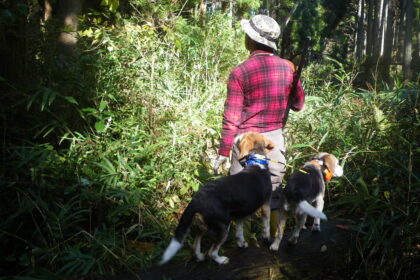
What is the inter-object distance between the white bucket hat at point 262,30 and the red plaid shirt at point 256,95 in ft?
0.39

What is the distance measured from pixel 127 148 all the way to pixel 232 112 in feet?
5.41

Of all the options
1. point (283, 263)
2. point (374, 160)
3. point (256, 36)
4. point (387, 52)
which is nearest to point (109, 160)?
point (256, 36)

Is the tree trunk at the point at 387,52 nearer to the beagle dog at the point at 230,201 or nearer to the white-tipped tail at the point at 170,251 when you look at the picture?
the beagle dog at the point at 230,201

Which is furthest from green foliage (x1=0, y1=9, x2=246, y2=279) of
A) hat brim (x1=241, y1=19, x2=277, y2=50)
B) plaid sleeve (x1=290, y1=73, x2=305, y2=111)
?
plaid sleeve (x1=290, y1=73, x2=305, y2=111)

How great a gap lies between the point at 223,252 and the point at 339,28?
121 feet

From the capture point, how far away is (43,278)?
8.09ft

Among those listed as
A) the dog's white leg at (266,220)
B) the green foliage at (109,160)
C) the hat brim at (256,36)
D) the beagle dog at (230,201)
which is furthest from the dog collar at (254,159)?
the green foliage at (109,160)

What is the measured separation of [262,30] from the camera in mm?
3094

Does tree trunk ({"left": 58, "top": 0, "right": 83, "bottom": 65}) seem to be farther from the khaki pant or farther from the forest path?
the forest path

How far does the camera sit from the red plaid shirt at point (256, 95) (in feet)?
10.2

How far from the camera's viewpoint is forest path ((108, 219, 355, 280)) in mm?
2395

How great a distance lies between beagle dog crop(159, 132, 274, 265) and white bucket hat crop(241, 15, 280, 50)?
921 mm

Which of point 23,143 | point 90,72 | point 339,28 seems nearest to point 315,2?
point 339,28

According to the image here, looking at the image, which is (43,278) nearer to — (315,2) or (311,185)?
(311,185)
